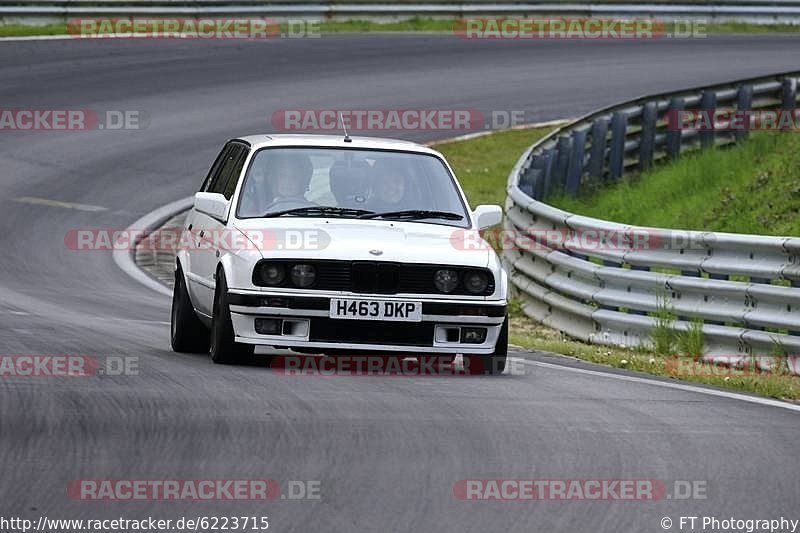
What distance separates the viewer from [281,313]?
32.4ft

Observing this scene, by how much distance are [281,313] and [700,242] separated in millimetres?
4153

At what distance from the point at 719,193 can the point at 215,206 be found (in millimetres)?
9748

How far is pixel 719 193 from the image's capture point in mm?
19188

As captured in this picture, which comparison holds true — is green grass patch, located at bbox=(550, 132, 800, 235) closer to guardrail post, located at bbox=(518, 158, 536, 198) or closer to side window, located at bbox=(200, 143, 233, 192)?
guardrail post, located at bbox=(518, 158, 536, 198)

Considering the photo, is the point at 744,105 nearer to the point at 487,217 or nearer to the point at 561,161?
the point at 561,161

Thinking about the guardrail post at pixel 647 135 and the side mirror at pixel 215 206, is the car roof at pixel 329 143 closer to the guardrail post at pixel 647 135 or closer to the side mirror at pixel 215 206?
the side mirror at pixel 215 206

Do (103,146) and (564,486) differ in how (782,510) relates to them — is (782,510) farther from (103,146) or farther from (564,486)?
(103,146)

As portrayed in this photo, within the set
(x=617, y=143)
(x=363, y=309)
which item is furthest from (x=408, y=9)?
(x=363, y=309)

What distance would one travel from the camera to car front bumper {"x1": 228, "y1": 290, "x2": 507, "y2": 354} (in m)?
9.87

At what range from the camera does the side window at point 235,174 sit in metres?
11.2

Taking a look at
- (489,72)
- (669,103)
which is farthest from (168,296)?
(489,72)

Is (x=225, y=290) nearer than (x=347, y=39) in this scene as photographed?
Yes
